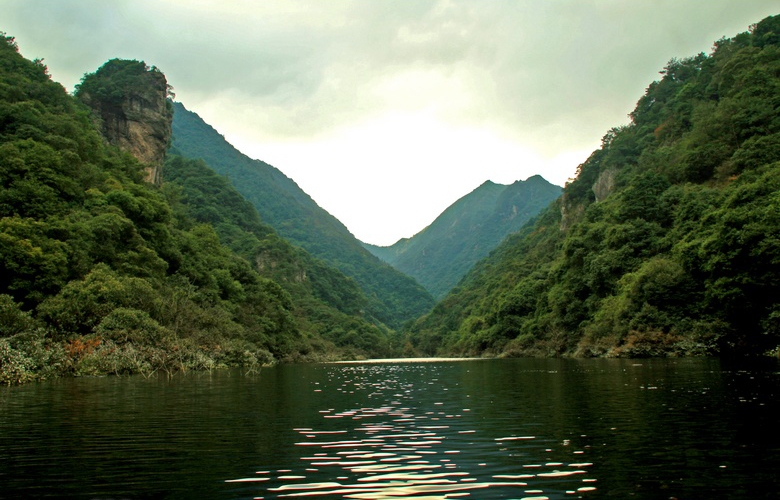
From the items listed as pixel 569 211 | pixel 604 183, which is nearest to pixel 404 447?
pixel 604 183

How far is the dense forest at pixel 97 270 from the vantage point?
4219cm

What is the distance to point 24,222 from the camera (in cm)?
4972

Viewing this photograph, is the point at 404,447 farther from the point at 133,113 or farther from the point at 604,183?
the point at 604,183

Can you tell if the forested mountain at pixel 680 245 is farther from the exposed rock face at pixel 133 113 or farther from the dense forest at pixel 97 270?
the exposed rock face at pixel 133 113

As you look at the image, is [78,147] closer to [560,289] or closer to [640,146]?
[560,289]

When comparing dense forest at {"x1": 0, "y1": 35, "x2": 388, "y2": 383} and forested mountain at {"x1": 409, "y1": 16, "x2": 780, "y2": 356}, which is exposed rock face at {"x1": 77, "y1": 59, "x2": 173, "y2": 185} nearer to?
dense forest at {"x1": 0, "y1": 35, "x2": 388, "y2": 383}

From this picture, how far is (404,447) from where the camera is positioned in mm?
11664

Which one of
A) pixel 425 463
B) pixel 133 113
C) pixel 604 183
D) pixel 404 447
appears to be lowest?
pixel 404 447

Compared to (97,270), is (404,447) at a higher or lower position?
lower

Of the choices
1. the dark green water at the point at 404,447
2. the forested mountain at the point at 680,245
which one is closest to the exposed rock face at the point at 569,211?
the forested mountain at the point at 680,245

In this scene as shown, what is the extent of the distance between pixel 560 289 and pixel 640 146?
187ft

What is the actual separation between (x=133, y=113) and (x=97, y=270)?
83.3m

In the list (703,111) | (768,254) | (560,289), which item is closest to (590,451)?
(768,254)

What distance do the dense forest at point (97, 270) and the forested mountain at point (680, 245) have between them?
1659 inches
